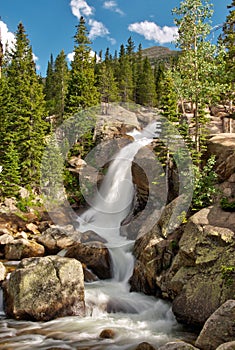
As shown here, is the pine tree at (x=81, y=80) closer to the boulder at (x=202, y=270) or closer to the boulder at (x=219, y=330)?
the boulder at (x=202, y=270)

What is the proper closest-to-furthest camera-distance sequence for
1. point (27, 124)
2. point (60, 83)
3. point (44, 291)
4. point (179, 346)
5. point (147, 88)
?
point (179, 346) < point (44, 291) < point (27, 124) < point (60, 83) < point (147, 88)

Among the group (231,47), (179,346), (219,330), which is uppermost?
(231,47)

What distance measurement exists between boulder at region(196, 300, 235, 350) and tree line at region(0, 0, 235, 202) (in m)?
8.02

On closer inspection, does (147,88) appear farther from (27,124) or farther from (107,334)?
(107,334)

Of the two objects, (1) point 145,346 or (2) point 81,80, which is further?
(2) point 81,80

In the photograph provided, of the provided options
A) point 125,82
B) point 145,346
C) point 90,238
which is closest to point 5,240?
point 90,238

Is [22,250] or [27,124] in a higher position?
[27,124]

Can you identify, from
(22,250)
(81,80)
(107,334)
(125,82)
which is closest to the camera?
(107,334)

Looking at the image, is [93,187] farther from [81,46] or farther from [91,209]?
[81,46]

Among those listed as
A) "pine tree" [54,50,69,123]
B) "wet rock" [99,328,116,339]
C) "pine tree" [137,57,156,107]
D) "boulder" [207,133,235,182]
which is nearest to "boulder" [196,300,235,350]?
"wet rock" [99,328,116,339]

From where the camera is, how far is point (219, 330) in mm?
9539

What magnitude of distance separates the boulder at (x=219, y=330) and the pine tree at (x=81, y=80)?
3616 cm

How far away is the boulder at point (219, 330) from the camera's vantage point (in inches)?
370

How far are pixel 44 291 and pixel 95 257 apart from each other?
5.47 metres
